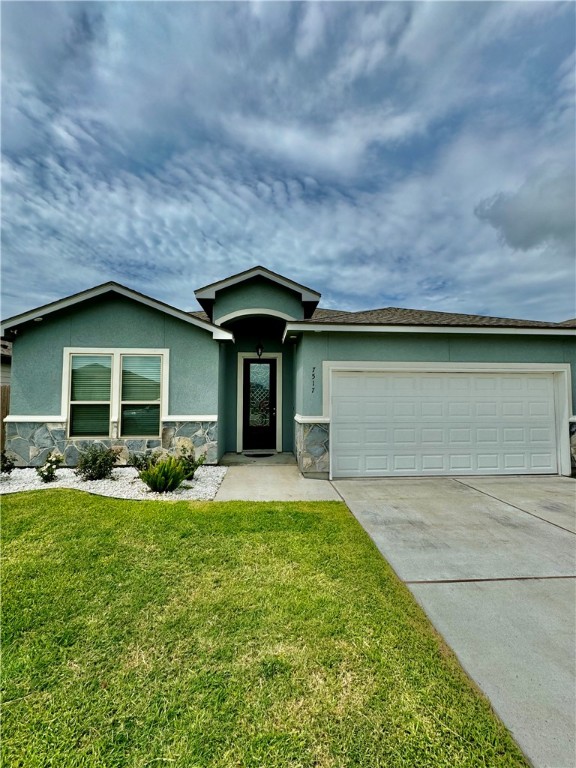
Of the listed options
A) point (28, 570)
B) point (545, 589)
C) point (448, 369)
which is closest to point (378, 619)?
point (545, 589)

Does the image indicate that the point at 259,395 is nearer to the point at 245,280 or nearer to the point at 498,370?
the point at 245,280

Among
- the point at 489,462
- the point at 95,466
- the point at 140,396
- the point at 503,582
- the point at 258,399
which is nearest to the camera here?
the point at 503,582

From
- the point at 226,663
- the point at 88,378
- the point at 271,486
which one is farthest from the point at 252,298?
the point at 226,663

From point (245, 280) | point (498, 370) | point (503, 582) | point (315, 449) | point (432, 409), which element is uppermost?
point (245, 280)

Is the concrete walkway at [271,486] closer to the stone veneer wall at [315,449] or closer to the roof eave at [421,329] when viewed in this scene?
the stone veneer wall at [315,449]

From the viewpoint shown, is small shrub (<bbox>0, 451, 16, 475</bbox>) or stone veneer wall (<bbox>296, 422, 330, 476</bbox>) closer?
small shrub (<bbox>0, 451, 16, 475</bbox>)

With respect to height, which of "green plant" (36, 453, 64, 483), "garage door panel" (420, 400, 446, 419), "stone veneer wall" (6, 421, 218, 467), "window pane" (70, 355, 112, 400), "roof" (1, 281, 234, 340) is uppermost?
"roof" (1, 281, 234, 340)

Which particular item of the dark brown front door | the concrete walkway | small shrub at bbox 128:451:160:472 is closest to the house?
small shrub at bbox 128:451:160:472

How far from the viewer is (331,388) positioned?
25.1ft

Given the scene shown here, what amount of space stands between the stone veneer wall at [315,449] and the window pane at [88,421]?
497 centimetres

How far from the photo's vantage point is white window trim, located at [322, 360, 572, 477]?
764 cm

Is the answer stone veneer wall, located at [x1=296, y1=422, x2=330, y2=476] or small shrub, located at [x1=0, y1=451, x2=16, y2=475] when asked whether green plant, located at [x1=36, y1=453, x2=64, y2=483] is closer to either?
small shrub, located at [x1=0, y1=451, x2=16, y2=475]

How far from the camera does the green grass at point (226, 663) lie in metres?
1.75

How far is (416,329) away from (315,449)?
365cm
